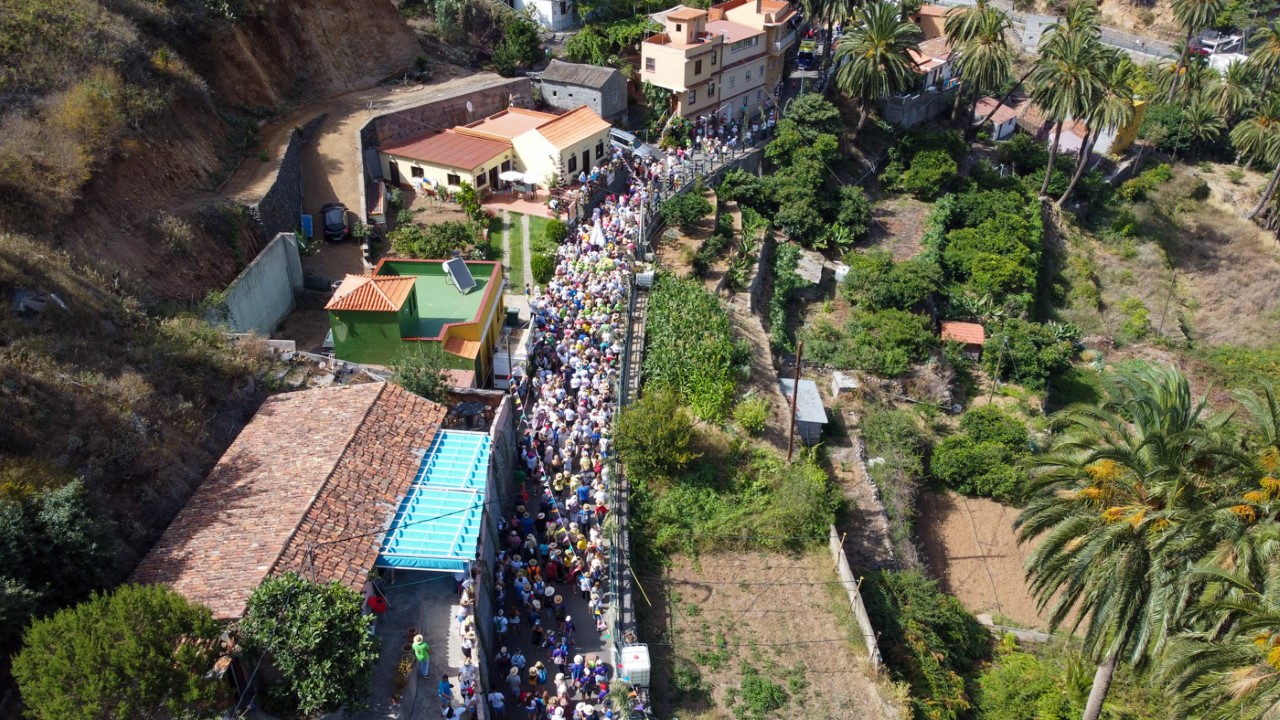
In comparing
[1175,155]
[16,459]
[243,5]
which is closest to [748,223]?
[243,5]

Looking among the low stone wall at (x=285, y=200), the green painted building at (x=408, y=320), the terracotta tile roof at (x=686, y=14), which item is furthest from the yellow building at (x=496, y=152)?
the green painted building at (x=408, y=320)

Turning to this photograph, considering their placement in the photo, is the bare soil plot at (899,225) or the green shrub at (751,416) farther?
the bare soil plot at (899,225)

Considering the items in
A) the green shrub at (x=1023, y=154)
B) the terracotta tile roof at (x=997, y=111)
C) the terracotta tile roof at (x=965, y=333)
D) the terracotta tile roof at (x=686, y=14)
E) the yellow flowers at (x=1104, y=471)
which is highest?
the terracotta tile roof at (x=686, y=14)

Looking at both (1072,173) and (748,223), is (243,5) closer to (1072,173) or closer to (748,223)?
(748,223)

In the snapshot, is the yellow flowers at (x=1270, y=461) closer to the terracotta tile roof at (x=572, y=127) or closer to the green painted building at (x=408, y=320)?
the green painted building at (x=408, y=320)

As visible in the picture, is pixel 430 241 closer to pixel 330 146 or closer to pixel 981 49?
pixel 330 146
